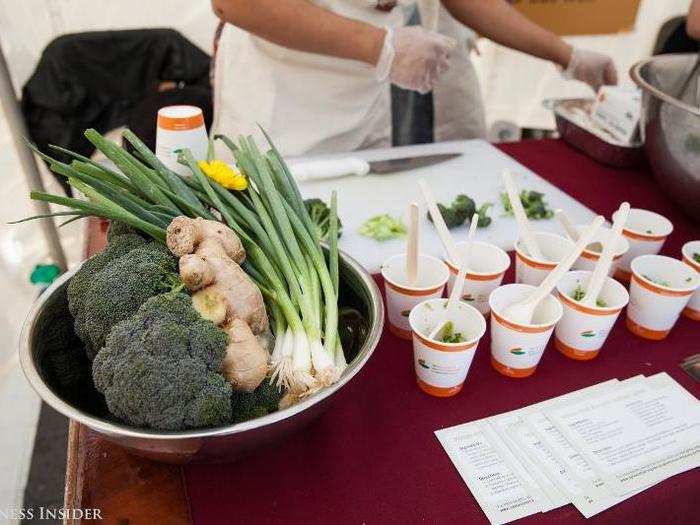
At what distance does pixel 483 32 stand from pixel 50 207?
177 centimetres

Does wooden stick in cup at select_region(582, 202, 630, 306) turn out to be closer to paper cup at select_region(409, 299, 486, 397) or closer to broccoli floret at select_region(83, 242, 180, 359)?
paper cup at select_region(409, 299, 486, 397)

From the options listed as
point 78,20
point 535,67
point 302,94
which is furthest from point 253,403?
point 535,67

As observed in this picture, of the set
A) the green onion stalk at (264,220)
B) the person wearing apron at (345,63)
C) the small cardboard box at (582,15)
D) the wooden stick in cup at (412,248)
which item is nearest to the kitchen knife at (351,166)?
the person wearing apron at (345,63)

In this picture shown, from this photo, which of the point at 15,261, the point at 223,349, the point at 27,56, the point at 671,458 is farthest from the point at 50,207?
the point at 671,458

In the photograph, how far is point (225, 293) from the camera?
1.92 ft

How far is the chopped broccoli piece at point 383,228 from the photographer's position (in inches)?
44.9

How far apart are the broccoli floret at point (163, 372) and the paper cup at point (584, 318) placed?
0.52 metres

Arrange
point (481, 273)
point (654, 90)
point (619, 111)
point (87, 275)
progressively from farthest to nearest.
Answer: point (619, 111) < point (654, 90) < point (481, 273) < point (87, 275)

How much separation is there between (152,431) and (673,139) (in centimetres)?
111

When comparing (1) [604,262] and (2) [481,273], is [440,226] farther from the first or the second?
(1) [604,262]

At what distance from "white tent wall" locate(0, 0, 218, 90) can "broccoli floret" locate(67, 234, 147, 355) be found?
188cm

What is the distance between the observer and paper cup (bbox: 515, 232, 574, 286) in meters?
0.85

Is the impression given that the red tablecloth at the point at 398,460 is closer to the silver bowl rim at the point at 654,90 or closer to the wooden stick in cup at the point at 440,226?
the wooden stick in cup at the point at 440,226

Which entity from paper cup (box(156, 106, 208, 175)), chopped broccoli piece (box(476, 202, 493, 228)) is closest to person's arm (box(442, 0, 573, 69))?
chopped broccoli piece (box(476, 202, 493, 228))
